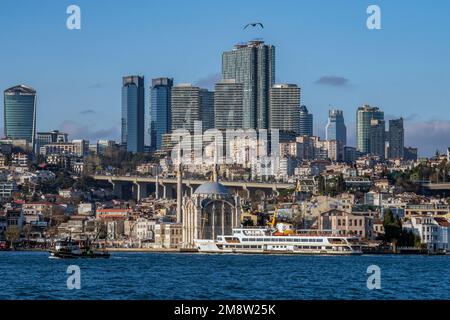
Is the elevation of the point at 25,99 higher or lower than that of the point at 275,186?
higher

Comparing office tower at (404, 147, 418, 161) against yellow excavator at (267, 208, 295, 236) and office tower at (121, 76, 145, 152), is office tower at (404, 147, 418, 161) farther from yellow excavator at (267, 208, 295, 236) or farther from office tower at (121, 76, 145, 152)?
yellow excavator at (267, 208, 295, 236)

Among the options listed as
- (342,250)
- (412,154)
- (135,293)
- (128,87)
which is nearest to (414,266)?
(342,250)

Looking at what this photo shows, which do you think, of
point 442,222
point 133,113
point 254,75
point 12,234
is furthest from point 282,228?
point 133,113

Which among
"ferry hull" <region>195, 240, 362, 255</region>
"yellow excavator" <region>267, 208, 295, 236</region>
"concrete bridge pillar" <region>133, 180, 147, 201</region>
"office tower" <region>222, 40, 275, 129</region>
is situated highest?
"office tower" <region>222, 40, 275, 129</region>

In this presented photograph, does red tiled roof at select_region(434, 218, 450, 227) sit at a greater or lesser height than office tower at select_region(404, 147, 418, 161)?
lesser

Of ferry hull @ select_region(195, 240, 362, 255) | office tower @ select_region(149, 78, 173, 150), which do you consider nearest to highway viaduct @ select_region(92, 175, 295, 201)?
ferry hull @ select_region(195, 240, 362, 255)

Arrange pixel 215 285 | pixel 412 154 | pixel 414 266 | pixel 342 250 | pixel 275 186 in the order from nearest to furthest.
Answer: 1. pixel 215 285
2. pixel 414 266
3. pixel 342 250
4. pixel 275 186
5. pixel 412 154

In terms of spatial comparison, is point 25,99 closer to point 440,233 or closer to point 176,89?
point 176,89

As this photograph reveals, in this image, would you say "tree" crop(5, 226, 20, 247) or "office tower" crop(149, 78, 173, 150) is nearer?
"tree" crop(5, 226, 20, 247)
